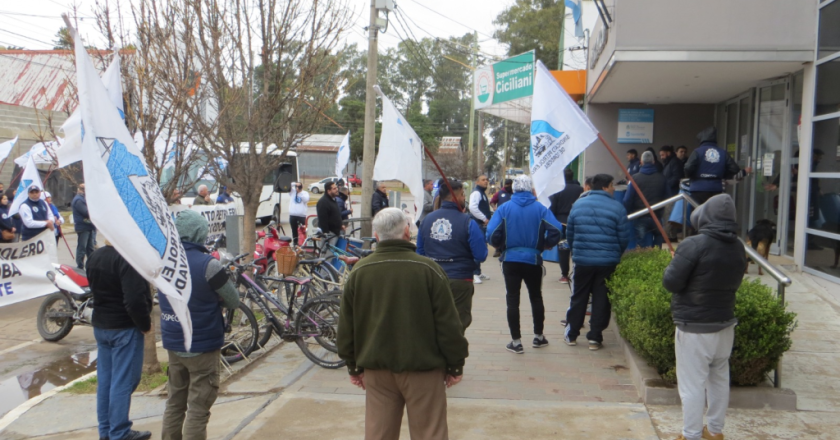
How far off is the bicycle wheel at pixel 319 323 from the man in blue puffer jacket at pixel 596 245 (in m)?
2.50

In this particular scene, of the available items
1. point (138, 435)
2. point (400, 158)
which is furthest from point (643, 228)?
point (138, 435)

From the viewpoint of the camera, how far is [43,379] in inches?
276

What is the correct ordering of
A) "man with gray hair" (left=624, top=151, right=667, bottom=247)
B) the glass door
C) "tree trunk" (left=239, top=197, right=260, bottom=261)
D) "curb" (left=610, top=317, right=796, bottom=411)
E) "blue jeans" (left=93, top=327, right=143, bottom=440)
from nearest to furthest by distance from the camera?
1. "blue jeans" (left=93, top=327, right=143, bottom=440)
2. "curb" (left=610, top=317, right=796, bottom=411)
3. "tree trunk" (left=239, top=197, right=260, bottom=261)
4. "man with gray hair" (left=624, top=151, right=667, bottom=247)
5. the glass door

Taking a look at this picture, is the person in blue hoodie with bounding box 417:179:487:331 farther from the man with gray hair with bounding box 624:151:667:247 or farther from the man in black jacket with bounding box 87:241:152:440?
the man with gray hair with bounding box 624:151:667:247

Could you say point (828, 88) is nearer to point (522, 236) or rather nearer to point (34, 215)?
point (522, 236)

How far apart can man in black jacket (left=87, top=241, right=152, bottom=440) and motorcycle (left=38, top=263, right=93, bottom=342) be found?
11.3 ft

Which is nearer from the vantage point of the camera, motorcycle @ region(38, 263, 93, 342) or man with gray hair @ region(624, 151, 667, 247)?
motorcycle @ region(38, 263, 93, 342)

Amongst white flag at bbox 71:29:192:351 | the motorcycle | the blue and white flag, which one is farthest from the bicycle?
the blue and white flag

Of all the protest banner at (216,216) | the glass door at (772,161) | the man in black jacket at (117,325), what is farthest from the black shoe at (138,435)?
the glass door at (772,161)

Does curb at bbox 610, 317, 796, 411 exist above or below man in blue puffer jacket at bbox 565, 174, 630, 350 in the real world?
below

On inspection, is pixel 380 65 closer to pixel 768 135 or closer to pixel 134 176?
pixel 768 135

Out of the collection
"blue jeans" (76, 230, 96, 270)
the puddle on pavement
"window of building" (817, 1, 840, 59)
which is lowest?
the puddle on pavement

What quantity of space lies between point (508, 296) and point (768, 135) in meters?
6.44

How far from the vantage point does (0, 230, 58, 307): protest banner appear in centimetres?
950
